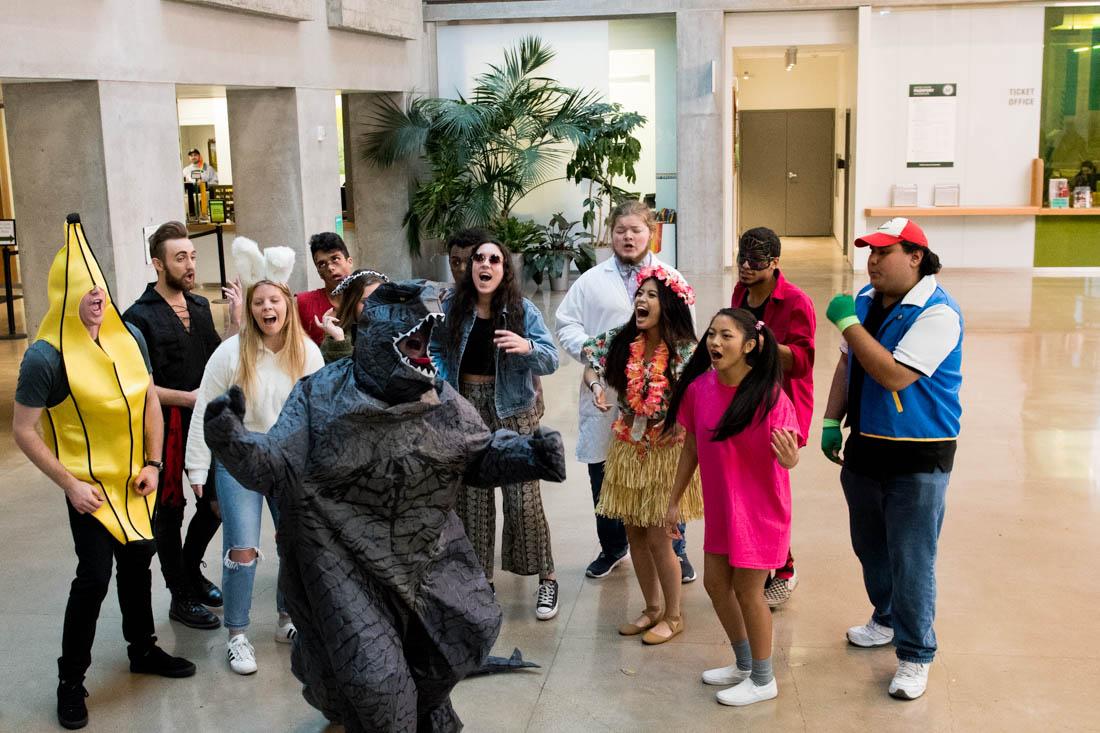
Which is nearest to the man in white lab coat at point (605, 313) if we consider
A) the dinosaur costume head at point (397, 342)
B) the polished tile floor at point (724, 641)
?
the polished tile floor at point (724, 641)

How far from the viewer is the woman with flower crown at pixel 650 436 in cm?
445

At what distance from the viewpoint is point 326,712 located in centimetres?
318

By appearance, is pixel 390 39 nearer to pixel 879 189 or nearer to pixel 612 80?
pixel 612 80

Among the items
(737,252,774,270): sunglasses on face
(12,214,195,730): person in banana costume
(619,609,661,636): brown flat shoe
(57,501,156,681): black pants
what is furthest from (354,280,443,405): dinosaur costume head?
(619,609,661,636): brown flat shoe

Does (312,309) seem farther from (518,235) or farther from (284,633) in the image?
(518,235)

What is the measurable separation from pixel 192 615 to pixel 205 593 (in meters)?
0.23

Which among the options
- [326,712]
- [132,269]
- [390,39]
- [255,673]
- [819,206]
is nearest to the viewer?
[326,712]

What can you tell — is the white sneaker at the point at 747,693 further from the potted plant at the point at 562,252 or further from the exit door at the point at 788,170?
the exit door at the point at 788,170

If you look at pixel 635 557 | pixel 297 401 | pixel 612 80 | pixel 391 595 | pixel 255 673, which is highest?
pixel 612 80

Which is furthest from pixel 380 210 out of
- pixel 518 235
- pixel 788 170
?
pixel 788 170

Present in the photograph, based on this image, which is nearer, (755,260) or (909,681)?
(909,681)

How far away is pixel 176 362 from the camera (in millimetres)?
4699

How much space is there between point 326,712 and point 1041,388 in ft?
23.3

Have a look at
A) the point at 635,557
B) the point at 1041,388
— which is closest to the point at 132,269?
the point at 635,557
